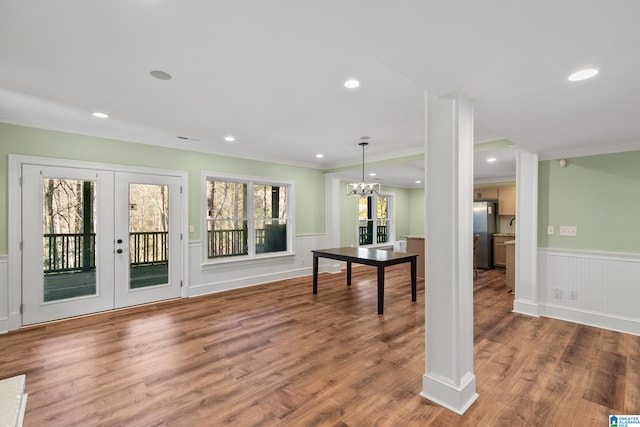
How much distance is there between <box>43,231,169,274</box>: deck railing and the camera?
3.78 metres

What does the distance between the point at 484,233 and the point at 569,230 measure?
348 cm

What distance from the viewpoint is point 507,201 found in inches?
294

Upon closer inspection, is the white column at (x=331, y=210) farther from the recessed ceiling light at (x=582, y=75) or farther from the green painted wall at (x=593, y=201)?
the recessed ceiling light at (x=582, y=75)

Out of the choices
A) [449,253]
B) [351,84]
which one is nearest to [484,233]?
[449,253]

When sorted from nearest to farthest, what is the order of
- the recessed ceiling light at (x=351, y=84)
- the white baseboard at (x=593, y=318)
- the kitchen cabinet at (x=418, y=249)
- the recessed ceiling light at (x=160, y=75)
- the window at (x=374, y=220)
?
1. the recessed ceiling light at (x=160, y=75)
2. the recessed ceiling light at (x=351, y=84)
3. the white baseboard at (x=593, y=318)
4. the kitchen cabinet at (x=418, y=249)
5. the window at (x=374, y=220)

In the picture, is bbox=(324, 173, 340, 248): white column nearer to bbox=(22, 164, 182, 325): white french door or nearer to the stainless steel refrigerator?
bbox=(22, 164, 182, 325): white french door

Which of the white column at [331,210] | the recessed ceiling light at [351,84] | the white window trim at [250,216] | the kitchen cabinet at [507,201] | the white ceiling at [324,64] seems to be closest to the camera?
the white ceiling at [324,64]

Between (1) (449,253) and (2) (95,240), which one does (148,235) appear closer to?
(2) (95,240)

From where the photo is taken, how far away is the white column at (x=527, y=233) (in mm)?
3982

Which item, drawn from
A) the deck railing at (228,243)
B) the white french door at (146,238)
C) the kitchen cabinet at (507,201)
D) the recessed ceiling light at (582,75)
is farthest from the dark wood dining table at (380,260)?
the kitchen cabinet at (507,201)

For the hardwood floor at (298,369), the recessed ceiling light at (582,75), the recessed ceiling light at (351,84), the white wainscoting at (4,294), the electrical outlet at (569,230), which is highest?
the recessed ceiling light at (351,84)

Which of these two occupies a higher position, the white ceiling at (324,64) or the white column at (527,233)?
the white ceiling at (324,64)

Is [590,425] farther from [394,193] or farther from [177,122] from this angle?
[394,193]

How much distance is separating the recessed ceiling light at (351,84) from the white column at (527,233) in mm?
2759
